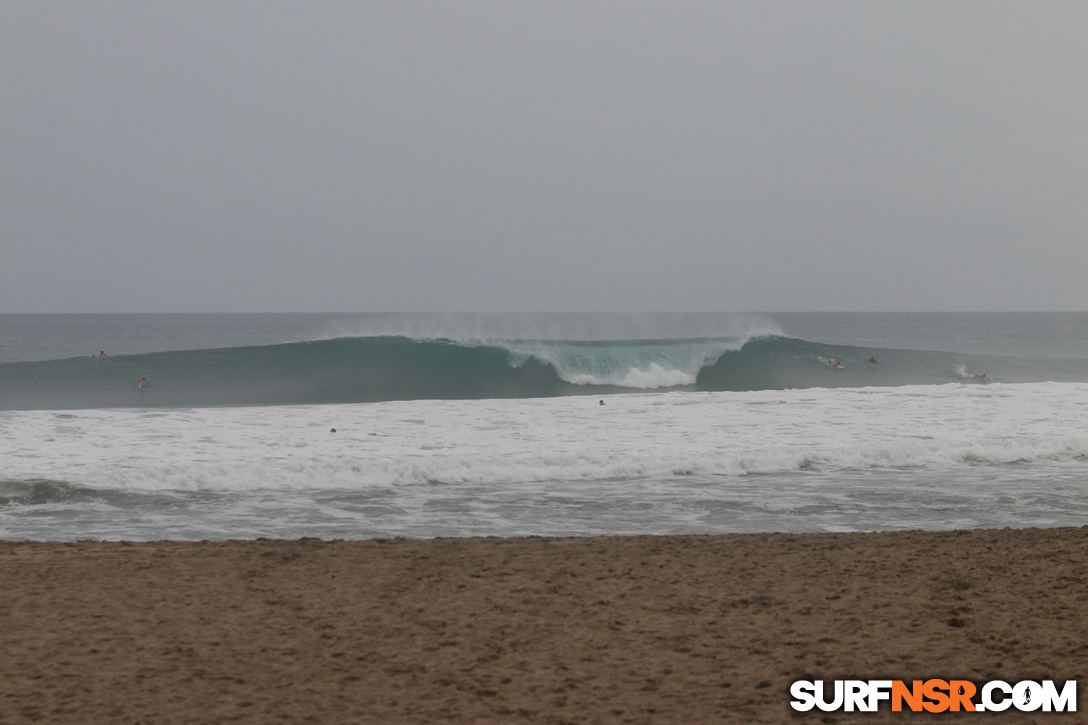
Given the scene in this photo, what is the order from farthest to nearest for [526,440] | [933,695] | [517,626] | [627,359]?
[627,359]
[526,440]
[517,626]
[933,695]

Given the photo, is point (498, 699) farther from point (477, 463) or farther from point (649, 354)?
point (649, 354)

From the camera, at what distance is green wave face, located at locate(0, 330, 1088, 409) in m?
21.2

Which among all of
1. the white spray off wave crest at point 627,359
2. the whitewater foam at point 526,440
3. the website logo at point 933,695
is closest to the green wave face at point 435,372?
the white spray off wave crest at point 627,359

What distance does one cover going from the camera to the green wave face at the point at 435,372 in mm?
21203

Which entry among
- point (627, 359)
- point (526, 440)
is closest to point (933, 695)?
point (526, 440)

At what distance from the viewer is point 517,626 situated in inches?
157

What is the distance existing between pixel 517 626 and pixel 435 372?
19600 millimetres

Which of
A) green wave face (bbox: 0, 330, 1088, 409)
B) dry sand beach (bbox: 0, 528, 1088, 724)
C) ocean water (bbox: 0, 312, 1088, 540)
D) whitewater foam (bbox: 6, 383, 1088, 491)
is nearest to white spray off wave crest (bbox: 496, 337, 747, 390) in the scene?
green wave face (bbox: 0, 330, 1088, 409)

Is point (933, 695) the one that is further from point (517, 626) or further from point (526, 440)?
point (526, 440)

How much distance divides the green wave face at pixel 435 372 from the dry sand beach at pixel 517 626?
1589cm

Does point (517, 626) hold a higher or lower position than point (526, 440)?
lower

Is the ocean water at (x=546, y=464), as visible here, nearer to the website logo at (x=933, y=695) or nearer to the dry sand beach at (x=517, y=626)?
the dry sand beach at (x=517, y=626)

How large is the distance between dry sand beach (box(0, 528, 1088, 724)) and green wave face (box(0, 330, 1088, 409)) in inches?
626

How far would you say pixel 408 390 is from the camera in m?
21.7
